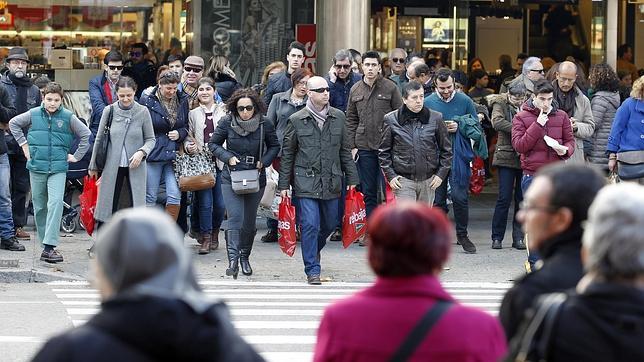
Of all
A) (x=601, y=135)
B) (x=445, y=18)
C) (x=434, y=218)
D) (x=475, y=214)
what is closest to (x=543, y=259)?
(x=434, y=218)

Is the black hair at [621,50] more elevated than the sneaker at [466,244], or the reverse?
the black hair at [621,50]

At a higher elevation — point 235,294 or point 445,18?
point 445,18

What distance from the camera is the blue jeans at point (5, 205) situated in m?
14.4

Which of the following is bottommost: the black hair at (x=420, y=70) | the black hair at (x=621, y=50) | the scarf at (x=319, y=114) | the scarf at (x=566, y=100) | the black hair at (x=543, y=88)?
the scarf at (x=319, y=114)

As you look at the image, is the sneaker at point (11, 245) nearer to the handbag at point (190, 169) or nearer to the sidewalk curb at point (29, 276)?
the sidewalk curb at point (29, 276)

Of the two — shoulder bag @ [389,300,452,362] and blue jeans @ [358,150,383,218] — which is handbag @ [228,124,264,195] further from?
shoulder bag @ [389,300,452,362]

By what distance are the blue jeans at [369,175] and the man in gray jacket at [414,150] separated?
158 cm

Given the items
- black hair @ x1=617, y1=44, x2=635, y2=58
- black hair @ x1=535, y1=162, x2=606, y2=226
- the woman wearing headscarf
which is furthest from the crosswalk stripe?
black hair @ x1=617, y1=44, x2=635, y2=58

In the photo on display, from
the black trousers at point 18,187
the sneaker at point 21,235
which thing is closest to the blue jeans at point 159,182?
the black trousers at point 18,187

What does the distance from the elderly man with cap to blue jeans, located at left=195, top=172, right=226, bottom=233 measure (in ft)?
6.36

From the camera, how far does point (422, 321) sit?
4.21m

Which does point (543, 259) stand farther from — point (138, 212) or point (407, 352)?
point (138, 212)

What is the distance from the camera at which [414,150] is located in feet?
43.3

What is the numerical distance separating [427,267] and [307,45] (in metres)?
15.8
